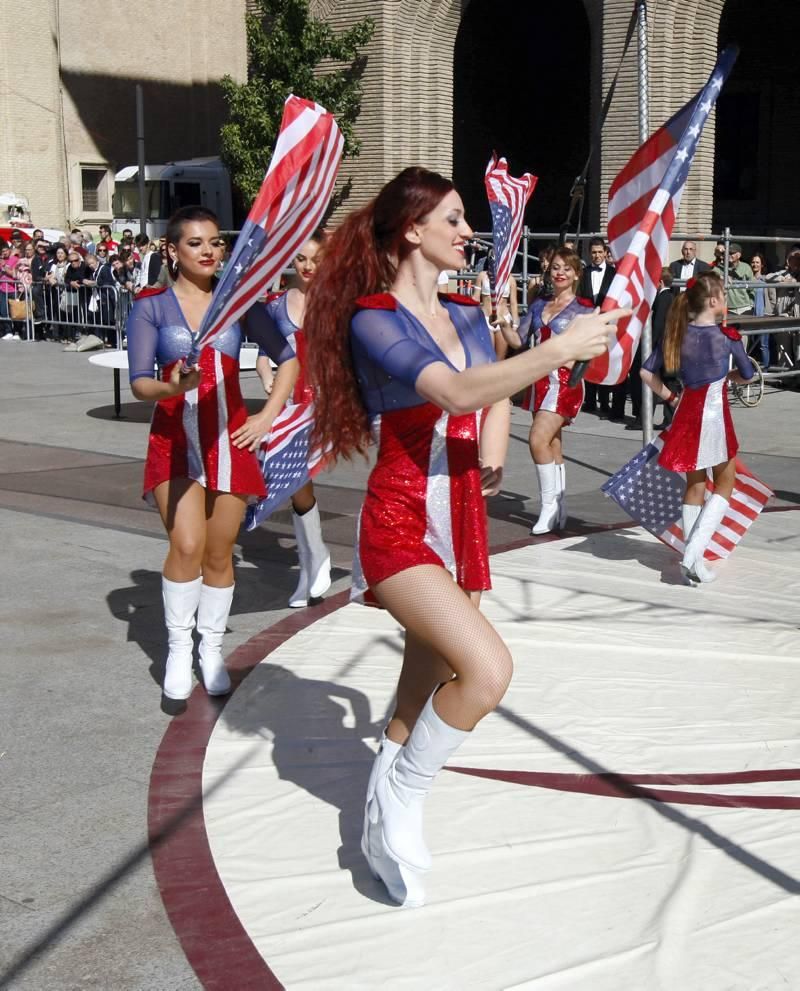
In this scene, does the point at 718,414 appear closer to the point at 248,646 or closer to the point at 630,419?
the point at 248,646

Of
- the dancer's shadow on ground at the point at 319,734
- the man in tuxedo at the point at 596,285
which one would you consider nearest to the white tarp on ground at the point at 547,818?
the dancer's shadow on ground at the point at 319,734

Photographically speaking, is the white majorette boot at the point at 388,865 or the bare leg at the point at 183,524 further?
the bare leg at the point at 183,524

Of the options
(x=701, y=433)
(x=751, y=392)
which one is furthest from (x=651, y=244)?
(x=751, y=392)

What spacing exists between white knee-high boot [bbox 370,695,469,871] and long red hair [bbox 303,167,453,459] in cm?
85

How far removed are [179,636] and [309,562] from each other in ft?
5.52

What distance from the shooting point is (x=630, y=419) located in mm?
14242

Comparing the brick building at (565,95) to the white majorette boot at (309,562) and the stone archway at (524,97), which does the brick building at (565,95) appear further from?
the white majorette boot at (309,562)

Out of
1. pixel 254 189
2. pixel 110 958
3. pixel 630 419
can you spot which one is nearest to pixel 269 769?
pixel 110 958

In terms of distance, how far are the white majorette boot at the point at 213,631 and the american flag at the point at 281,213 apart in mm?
1198

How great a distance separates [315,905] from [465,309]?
1732 millimetres

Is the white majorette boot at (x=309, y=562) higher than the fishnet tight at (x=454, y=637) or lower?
A: lower

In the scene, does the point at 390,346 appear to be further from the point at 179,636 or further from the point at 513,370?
the point at 179,636

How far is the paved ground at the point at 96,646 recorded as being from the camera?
3.41 metres

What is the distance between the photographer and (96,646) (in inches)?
234
